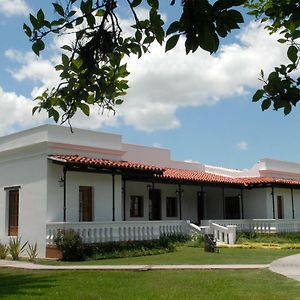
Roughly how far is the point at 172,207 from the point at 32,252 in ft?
37.3

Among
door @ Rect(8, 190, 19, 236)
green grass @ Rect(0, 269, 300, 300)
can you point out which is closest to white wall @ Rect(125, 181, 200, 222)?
door @ Rect(8, 190, 19, 236)

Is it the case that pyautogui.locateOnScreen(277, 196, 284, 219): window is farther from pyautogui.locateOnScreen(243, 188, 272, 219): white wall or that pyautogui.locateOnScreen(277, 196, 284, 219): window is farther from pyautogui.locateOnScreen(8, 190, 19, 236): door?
pyautogui.locateOnScreen(8, 190, 19, 236): door

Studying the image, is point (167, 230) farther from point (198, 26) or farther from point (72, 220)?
point (198, 26)

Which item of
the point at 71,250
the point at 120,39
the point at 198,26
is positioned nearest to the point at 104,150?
the point at 71,250

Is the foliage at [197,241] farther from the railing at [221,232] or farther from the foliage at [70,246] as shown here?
the foliage at [70,246]

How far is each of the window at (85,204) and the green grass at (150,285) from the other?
7.01 m

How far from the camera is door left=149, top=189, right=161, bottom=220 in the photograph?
26547 millimetres

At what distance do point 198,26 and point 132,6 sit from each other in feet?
2.62

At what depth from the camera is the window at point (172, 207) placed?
91.2ft

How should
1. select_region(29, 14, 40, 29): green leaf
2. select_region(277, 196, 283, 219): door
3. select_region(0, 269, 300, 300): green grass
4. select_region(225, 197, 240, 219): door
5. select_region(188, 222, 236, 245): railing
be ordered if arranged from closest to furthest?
1. select_region(29, 14, 40, 29): green leaf
2. select_region(0, 269, 300, 300): green grass
3. select_region(188, 222, 236, 245): railing
4. select_region(277, 196, 283, 219): door
5. select_region(225, 197, 240, 219): door

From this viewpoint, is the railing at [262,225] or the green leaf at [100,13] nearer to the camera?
the green leaf at [100,13]

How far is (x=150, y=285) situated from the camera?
1076 centimetres

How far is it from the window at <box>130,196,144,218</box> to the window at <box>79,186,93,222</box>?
4719mm

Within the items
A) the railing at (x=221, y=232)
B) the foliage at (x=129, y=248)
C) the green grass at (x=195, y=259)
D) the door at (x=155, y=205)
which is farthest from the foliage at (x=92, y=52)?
the door at (x=155, y=205)
